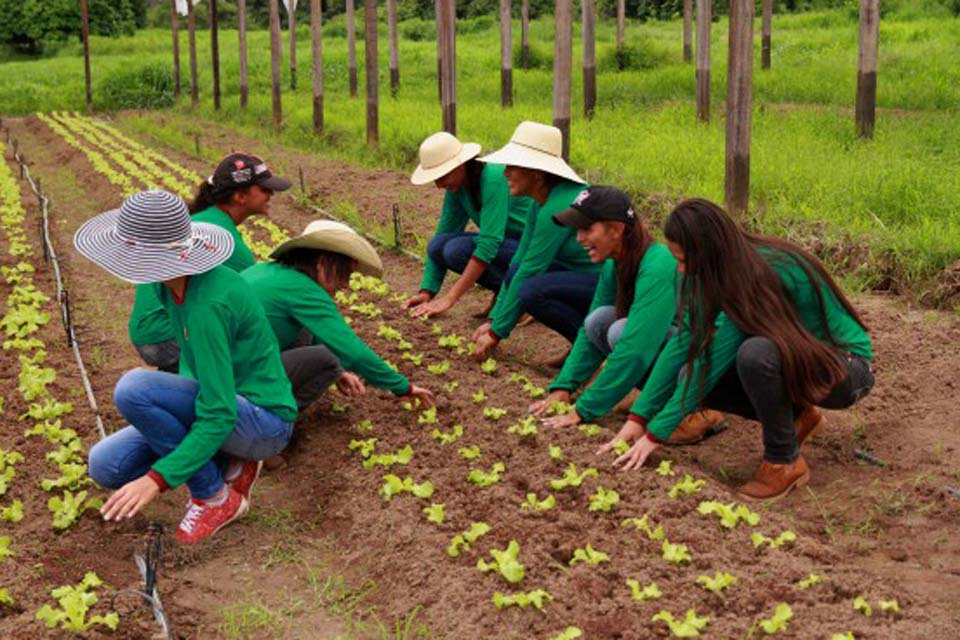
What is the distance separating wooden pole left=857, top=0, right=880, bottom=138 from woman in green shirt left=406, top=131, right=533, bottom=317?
5093mm

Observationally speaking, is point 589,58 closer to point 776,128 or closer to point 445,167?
point 776,128

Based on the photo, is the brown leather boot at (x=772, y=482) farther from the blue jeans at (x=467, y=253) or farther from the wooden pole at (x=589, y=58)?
the wooden pole at (x=589, y=58)

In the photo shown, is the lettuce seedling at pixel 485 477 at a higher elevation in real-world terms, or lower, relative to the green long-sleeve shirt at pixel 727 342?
lower

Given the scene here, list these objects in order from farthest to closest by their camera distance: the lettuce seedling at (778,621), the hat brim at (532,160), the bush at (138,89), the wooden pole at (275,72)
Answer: the bush at (138,89), the wooden pole at (275,72), the hat brim at (532,160), the lettuce seedling at (778,621)

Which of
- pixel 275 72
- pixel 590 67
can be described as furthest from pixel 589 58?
pixel 275 72

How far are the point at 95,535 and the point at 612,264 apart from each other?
2600mm

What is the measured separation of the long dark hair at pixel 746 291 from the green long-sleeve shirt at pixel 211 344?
1638 millimetres

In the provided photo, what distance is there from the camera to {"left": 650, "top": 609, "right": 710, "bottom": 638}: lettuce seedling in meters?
3.12

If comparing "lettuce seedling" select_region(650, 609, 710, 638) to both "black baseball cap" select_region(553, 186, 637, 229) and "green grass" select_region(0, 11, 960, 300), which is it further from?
"green grass" select_region(0, 11, 960, 300)

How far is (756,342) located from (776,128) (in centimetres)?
789

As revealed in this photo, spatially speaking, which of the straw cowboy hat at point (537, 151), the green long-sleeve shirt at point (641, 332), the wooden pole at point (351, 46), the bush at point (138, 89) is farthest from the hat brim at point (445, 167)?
the bush at point (138, 89)

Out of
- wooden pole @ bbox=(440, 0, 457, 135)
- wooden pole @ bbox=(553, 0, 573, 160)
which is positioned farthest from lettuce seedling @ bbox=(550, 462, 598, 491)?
wooden pole @ bbox=(440, 0, 457, 135)

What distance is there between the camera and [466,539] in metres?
3.98

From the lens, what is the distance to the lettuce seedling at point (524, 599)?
3410mm
